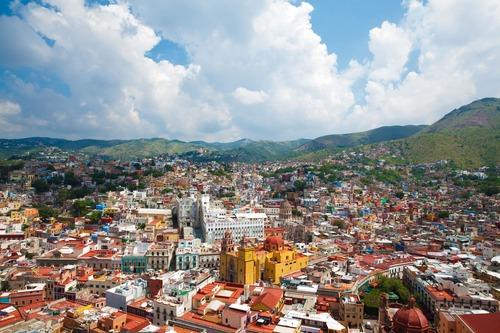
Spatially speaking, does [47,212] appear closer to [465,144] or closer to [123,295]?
[123,295]

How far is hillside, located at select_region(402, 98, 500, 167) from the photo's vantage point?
132875 millimetres

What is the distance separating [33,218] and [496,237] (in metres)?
76.3

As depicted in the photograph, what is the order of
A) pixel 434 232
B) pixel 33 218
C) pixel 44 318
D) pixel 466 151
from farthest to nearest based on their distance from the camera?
pixel 466 151
pixel 33 218
pixel 434 232
pixel 44 318

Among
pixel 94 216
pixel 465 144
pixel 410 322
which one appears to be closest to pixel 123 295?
pixel 410 322

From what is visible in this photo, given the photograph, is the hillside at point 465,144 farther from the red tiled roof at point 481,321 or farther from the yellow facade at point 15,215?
the yellow facade at point 15,215

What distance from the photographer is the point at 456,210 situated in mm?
80812

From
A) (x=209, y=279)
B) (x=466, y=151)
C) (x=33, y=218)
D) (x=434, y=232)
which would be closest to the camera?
(x=209, y=279)

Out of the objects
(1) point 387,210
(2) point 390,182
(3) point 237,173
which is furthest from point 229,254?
(3) point 237,173

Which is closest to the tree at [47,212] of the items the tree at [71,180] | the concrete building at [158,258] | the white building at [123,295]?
the tree at [71,180]

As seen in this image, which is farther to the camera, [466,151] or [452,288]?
[466,151]

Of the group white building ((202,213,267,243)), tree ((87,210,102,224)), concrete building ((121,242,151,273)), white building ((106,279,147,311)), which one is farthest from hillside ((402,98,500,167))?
white building ((106,279,147,311))

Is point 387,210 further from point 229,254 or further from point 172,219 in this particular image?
point 229,254

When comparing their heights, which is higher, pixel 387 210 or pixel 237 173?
pixel 237 173

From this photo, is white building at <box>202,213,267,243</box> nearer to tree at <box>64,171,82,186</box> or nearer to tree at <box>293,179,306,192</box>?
tree at <box>293,179,306,192</box>
